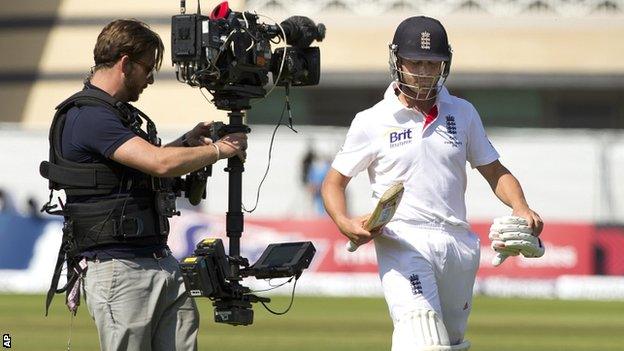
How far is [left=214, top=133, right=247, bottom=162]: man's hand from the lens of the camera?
7.24 meters

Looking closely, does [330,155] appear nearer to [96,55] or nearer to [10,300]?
[10,300]

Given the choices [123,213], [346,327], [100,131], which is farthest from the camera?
[346,327]

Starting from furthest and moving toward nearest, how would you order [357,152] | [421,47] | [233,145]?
[357,152], [421,47], [233,145]

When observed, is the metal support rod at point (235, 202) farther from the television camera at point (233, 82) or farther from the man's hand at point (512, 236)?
the man's hand at point (512, 236)

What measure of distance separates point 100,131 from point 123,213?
413 millimetres

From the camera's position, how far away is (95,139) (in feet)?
23.2

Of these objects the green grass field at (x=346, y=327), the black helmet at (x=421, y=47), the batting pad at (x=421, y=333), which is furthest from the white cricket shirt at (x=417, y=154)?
the green grass field at (x=346, y=327)

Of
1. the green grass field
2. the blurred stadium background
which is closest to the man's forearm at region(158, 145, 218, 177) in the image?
the green grass field

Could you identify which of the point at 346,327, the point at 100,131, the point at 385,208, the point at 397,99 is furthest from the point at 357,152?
the point at 346,327

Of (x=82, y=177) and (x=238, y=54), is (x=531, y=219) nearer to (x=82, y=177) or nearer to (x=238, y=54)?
(x=238, y=54)

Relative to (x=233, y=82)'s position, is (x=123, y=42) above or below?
above

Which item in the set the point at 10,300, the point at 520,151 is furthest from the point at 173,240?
the point at 520,151

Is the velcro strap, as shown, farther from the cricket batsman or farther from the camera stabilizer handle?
the cricket batsman

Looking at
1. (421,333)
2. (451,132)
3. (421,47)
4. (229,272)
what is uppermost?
(421,47)
